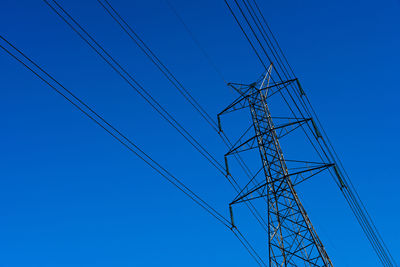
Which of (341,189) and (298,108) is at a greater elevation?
(298,108)

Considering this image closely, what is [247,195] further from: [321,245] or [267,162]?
[321,245]

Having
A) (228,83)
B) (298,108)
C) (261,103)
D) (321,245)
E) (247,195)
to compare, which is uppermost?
(228,83)

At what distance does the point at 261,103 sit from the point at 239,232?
20.3 feet

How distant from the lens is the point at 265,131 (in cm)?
1473

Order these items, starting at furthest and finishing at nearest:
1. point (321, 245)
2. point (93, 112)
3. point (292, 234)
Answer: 1. point (292, 234)
2. point (321, 245)
3. point (93, 112)

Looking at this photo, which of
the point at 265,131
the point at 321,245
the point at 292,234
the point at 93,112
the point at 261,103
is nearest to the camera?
the point at 93,112

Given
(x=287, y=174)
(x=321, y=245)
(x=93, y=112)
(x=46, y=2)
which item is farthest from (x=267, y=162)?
(x=46, y=2)

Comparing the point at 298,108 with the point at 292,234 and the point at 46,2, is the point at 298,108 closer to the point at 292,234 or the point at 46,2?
the point at 292,234

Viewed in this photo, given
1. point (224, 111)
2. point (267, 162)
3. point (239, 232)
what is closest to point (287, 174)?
point (267, 162)

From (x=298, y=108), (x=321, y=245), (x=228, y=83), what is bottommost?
(x=321, y=245)

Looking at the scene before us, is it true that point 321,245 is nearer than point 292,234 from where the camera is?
Yes

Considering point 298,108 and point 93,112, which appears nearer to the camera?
point 93,112

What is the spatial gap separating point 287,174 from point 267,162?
1142 mm

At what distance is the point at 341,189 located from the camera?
42.8 feet
